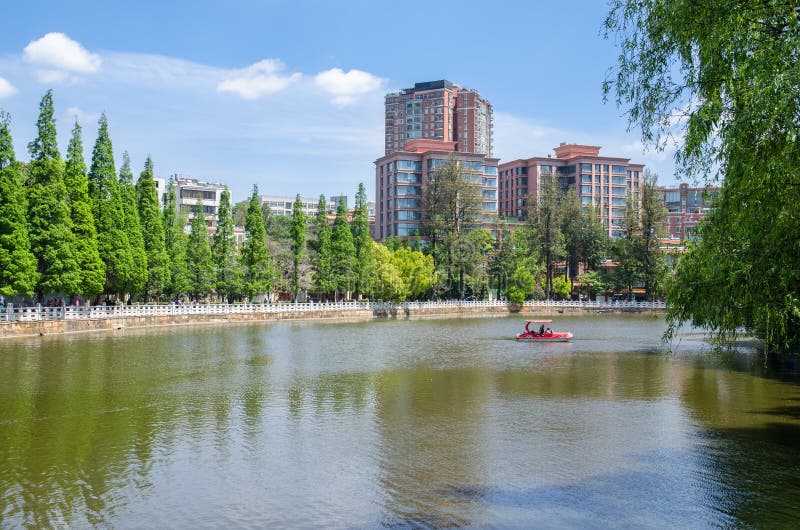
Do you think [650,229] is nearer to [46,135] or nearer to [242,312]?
[242,312]

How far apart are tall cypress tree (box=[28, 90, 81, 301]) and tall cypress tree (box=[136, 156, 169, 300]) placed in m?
10.9

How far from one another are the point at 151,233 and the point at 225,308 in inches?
354

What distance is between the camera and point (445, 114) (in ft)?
516

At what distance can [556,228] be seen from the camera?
3546 inches

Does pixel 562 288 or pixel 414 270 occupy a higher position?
pixel 414 270

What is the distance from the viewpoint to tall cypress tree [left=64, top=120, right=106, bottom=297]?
43812mm

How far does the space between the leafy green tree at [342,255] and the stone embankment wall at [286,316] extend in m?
3.42

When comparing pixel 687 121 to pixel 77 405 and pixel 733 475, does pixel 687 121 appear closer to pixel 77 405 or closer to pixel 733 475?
pixel 733 475

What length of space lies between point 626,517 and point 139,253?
4536cm

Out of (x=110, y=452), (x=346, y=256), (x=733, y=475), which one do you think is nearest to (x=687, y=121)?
(x=733, y=475)

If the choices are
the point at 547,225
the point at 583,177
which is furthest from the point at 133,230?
the point at 583,177

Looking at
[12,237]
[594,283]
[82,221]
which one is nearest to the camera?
[12,237]

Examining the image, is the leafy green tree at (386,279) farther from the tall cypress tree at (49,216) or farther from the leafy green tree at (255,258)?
the tall cypress tree at (49,216)

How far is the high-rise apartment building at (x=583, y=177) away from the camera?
429 ft
